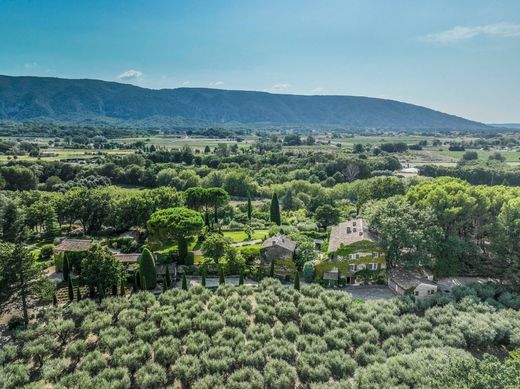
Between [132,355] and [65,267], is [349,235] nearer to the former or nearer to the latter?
[132,355]

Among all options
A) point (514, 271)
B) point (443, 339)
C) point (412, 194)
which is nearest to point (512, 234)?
point (514, 271)

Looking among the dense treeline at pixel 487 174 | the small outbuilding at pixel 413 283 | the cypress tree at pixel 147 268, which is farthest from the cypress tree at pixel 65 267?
the dense treeline at pixel 487 174

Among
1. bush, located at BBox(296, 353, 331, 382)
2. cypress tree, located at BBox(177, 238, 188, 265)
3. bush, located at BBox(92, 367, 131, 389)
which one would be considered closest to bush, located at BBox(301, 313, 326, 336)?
bush, located at BBox(296, 353, 331, 382)

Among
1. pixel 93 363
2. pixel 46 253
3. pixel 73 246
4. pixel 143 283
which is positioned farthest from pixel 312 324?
pixel 46 253

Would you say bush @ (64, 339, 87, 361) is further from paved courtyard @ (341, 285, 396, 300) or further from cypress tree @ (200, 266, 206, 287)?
paved courtyard @ (341, 285, 396, 300)

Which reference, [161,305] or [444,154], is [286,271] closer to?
[161,305]

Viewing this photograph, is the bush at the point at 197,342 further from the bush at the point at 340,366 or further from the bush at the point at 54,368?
the bush at the point at 340,366
